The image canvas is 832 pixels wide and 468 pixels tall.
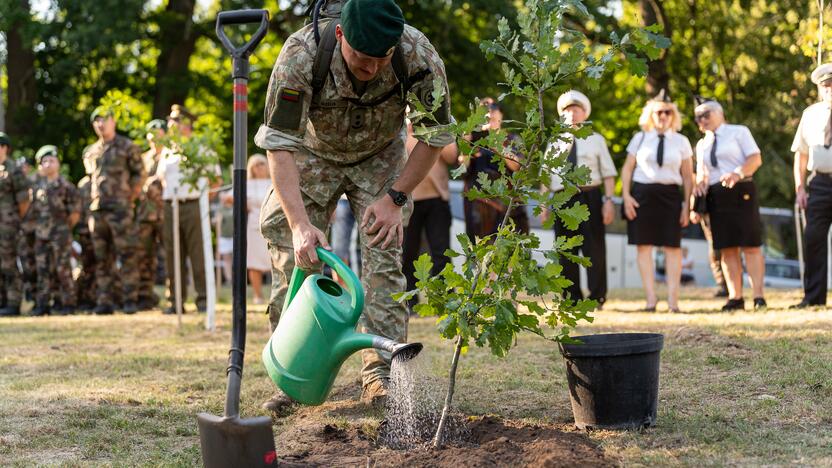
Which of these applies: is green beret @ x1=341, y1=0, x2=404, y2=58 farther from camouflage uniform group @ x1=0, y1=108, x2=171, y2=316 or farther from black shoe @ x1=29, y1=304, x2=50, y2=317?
black shoe @ x1=29, y1=304, x2=50, y2=317

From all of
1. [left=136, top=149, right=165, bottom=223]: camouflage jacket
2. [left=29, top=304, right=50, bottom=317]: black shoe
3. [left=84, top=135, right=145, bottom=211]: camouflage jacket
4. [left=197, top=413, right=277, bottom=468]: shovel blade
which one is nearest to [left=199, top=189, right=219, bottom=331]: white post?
[left=136, top=149, right=165, bottom=223]: camouflage jacket

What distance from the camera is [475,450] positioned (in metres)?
3.66

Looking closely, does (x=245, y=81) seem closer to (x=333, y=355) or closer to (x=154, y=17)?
(x=333, y=355)

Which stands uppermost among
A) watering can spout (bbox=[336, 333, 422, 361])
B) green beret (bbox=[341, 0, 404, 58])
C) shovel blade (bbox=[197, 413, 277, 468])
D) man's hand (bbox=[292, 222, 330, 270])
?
green beret (bbox=[341, 0, 404, 58])

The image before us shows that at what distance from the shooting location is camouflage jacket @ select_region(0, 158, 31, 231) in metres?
11.7

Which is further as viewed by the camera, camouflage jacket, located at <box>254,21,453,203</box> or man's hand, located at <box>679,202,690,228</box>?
man's hand, located at <box>679,202,690,228</box>

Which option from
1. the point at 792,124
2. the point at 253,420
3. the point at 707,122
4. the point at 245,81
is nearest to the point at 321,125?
the point at 245,81

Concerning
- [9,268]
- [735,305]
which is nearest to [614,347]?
[735,305]

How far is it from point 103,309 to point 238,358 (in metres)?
Answer: 8.12

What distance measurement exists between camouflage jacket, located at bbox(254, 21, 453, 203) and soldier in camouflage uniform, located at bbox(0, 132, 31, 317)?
820 centimetres

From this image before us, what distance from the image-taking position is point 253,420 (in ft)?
11.0

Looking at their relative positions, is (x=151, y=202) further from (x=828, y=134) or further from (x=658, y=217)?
(x=828, y=134)

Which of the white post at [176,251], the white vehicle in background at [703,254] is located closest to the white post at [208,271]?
the white post at [176,251]

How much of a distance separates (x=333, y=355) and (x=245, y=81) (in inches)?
43.1
